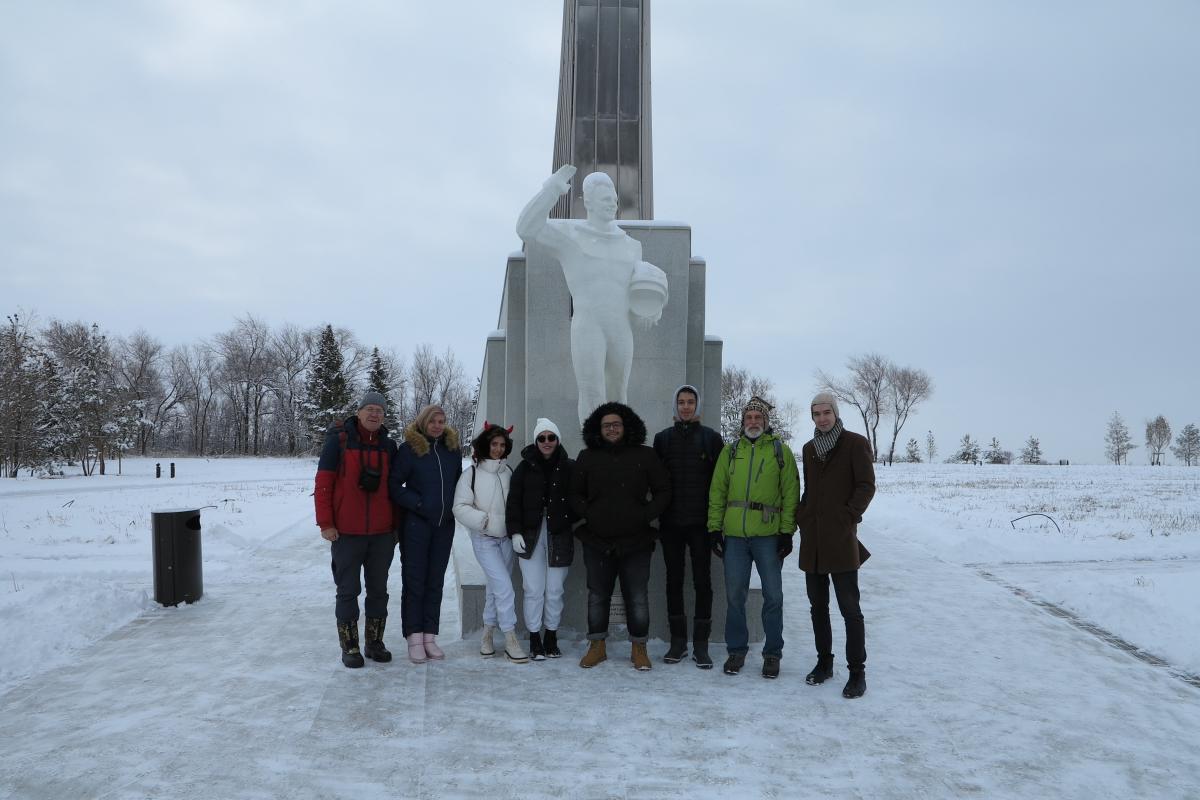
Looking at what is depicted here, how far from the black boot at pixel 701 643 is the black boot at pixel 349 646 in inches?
82.8

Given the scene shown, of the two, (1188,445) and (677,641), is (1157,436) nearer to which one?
(1188,445)

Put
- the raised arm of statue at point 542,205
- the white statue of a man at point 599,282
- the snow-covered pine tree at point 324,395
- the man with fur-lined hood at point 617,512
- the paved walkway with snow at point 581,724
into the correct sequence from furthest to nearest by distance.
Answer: the snow-covered pine tree at point 324,395
the white statue of a man at point 599,282
the raised arm of statue at point 542,205
the man with fur-lined hood at point 617,512
the paved walkway with snow at point 581,724

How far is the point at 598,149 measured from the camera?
11.1 meters

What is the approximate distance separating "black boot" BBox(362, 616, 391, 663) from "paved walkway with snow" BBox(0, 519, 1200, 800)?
66 mm

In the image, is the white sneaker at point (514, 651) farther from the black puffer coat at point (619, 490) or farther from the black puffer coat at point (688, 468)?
the black puffer coat at point (688, 468)

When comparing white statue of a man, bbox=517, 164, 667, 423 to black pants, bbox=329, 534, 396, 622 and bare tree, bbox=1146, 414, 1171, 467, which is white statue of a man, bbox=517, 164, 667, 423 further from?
bare tree, bbox=1146, 414, 1171, 467

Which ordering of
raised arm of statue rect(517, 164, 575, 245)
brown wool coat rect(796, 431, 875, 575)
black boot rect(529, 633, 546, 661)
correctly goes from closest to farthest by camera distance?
brown wool coat rect(796, 431, 875, 575), black boot rect(529, 633, 546, 661), raised arm of statue rect(517, 164, 575, 245)

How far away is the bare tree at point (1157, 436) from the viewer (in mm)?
59438

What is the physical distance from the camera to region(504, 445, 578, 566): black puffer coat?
477cm

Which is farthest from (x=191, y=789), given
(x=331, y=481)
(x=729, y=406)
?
(x=729, y=406)

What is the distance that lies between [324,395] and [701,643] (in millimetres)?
43551

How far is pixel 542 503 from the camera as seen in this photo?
482 cm

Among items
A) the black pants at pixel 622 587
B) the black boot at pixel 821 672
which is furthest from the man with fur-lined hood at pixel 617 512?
the black boot at pixel 821 672

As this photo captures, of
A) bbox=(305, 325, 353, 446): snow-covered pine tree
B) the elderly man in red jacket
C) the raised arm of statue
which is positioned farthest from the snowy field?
bbox=(305, 325, 353, 446): snow-covered pine tree
